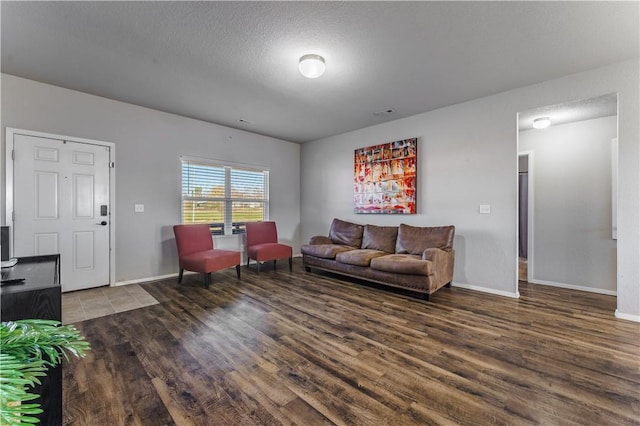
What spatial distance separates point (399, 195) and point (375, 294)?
1776 mm

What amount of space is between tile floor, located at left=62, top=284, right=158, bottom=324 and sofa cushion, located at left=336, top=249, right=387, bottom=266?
8.20 ft

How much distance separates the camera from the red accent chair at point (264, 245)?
15.6 ft

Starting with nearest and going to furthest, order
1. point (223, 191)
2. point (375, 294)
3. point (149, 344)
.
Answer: point (149, 344)
point (375, 294)
point (223, 191)

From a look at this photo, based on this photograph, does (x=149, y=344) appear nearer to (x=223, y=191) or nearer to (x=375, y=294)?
(x=375, y=294)

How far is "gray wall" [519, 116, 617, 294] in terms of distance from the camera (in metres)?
3.75

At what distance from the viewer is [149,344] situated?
90.8 inches

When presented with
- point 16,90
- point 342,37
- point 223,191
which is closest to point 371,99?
point 342,37

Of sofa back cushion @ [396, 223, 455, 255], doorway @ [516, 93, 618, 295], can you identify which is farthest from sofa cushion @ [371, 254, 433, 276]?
doorway @ [516, 93, 618, 295]

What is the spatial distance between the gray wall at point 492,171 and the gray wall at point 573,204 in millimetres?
1085

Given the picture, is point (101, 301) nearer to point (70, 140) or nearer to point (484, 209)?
point (70, 140)

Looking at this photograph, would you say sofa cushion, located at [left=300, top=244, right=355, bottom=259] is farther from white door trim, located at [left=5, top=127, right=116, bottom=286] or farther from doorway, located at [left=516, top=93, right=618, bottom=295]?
white door trim, located at [left=5, top=127, right=116, bottom=286]

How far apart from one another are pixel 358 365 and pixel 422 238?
2.50m

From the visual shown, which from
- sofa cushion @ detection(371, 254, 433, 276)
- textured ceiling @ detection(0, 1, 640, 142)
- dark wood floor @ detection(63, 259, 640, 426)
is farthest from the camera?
sofa cushion @ detection(371, 254, 433, 276)

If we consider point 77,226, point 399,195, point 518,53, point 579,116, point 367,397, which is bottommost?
point 367,397
